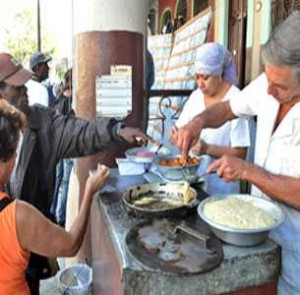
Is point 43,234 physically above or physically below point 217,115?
below

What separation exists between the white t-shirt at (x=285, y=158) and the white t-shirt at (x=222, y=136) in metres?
0.59

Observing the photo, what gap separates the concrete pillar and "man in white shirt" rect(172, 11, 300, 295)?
1.15 meters

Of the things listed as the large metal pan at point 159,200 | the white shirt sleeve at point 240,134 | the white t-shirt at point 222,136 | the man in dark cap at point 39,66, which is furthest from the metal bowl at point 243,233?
the man in dark cap at point 39,66

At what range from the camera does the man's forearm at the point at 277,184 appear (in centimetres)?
141

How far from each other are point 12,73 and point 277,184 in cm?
143

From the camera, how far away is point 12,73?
6.74 feet

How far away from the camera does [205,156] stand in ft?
8.00

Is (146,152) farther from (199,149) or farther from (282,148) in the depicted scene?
(282,148)

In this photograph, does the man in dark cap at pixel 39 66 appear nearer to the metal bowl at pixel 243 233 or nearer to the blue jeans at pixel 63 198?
the blue jeans at pixel 63 198

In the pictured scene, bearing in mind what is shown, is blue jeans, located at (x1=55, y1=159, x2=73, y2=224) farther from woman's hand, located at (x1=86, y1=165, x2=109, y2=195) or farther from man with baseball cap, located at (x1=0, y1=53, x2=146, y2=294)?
woman's hand, located at (x1=86, y1=165, x2=109, y2=195)

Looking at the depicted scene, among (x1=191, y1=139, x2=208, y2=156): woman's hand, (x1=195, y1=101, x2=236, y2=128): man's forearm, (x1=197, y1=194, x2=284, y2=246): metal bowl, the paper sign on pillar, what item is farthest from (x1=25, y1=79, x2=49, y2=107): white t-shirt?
(x1=197, y1=194, x2=284, y2=246): metal bowl

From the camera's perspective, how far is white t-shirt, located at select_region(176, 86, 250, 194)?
238cm

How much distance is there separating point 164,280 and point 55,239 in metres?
0.53

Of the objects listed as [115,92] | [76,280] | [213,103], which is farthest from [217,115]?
[76,280]
